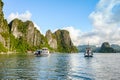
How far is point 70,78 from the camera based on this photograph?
67750 millimetres

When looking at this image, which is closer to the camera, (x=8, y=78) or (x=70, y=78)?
(x=8, y=78)

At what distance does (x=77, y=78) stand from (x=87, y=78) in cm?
241

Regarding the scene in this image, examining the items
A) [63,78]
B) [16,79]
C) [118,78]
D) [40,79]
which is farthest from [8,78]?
[118,78]

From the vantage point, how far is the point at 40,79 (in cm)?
6356

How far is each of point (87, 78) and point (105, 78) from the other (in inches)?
168

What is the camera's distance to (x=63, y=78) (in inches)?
2640

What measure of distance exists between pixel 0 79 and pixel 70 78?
1652 centimetres

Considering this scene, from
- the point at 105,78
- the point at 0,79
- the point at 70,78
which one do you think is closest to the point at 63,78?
the point at 70,78

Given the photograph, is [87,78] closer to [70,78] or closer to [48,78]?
[70,78]

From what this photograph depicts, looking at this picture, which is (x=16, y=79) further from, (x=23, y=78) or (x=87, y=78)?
(x=87, y=78)

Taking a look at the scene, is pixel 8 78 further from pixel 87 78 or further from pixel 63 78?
pixel 87 78

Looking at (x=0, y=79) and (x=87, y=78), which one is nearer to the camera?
(x=0, y=79)

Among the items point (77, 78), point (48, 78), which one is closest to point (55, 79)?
point (48, 78)

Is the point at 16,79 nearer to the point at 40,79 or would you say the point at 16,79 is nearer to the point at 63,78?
the point at 40,79
